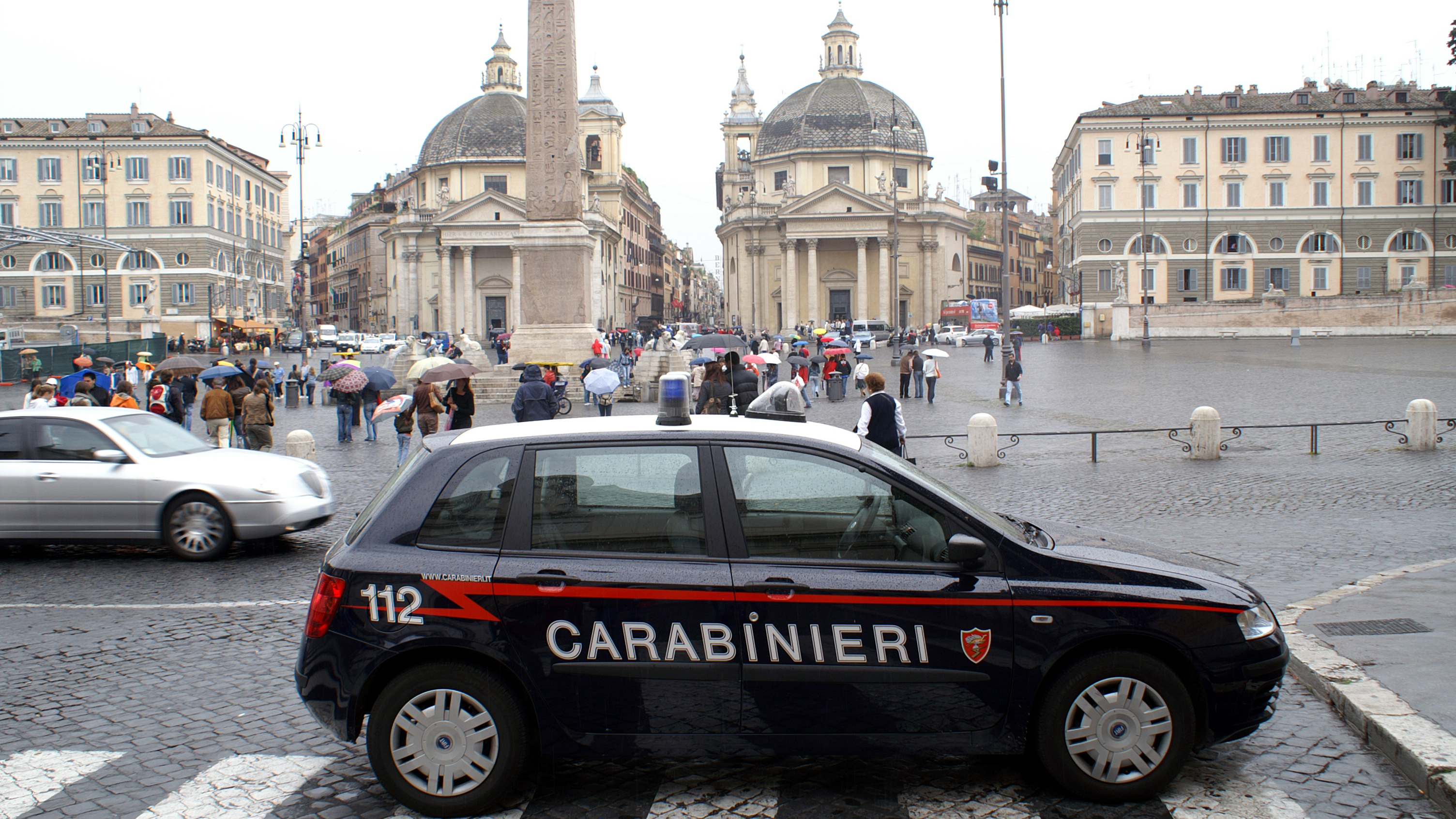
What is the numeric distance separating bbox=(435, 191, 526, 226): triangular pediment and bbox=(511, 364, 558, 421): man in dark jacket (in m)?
64.0

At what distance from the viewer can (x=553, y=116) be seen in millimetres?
26469

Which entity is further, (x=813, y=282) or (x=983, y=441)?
(x=813, y=282)

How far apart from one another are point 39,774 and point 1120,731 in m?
4.39

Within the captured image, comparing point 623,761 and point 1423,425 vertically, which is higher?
point 1423,425

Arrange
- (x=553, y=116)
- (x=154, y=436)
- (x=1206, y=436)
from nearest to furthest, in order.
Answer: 1. (x=154, y=436)
2. (x=1206, y=436)
3. (x=553, y=116)

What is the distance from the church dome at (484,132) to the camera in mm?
83250

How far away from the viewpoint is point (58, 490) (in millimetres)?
9484

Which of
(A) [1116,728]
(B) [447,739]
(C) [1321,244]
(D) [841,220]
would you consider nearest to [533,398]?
(B) [447,739]

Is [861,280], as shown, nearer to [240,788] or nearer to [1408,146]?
[1408,146]

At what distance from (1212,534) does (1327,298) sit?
5757 cm

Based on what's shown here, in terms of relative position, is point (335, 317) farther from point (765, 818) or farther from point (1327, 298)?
point (765, 818)

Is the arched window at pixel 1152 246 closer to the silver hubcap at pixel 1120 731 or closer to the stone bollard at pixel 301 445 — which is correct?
the stone bollard at pixel 301 445

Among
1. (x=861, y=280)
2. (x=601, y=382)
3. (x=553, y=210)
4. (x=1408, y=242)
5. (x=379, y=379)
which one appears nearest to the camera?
(x=601, y=382)

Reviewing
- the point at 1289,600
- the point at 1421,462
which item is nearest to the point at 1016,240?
the point at 1421,462
